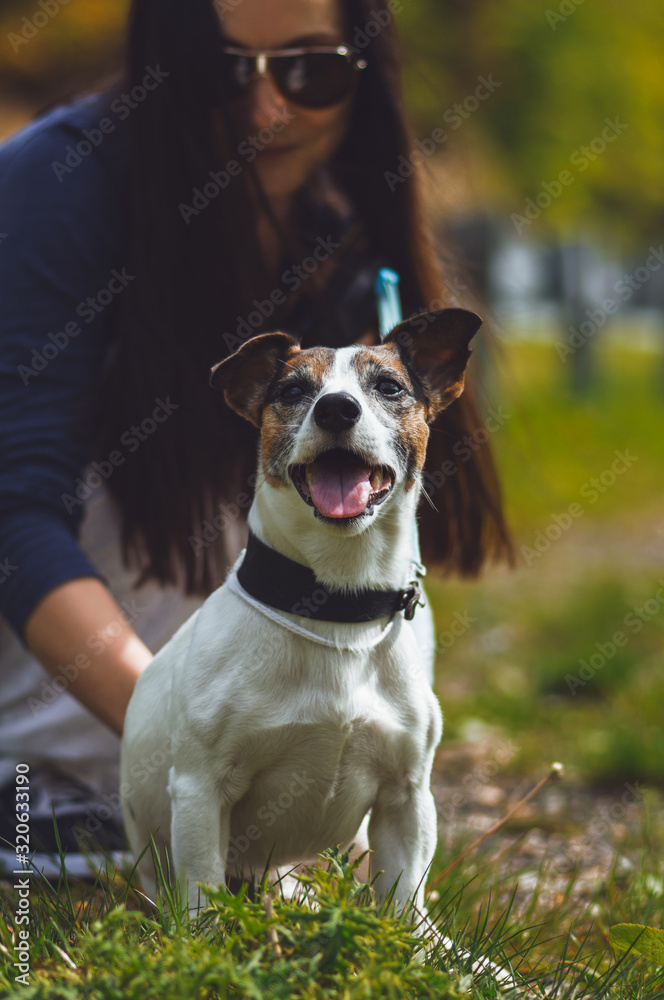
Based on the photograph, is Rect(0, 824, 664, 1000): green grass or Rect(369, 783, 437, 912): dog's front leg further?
Rect(369, 783, 437, 912): dog's front leg

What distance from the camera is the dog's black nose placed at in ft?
5.50

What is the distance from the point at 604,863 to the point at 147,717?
141cm

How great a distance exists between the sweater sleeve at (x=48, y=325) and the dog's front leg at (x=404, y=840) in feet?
2.70

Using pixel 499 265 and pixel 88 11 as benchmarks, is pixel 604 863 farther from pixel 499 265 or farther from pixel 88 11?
pixel 499 265
